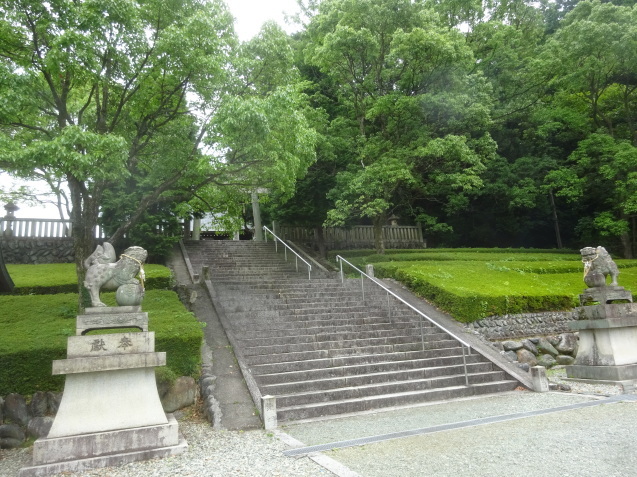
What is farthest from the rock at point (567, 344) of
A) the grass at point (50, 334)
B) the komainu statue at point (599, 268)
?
the grass at point (50, 334)

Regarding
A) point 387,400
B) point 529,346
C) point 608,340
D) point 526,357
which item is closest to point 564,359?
point 529,346

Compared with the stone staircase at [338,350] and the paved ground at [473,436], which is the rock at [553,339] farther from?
the paved ground at [473,436]

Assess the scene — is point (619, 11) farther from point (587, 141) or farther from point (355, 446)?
point (355, 446)

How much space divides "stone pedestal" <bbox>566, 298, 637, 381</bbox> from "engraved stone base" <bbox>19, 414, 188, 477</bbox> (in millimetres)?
7644

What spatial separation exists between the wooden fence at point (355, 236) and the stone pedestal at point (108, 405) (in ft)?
43.3

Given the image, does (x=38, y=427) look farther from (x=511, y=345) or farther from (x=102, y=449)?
(x=511, y=345)

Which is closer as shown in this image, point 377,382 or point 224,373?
point 224,373

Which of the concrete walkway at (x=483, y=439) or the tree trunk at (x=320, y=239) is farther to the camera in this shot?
the tree trunk at (x=320, y=239)

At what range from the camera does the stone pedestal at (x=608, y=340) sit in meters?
8.11

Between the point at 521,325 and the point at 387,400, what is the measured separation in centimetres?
559

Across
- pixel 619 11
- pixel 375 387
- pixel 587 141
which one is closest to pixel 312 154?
pixel 375 387

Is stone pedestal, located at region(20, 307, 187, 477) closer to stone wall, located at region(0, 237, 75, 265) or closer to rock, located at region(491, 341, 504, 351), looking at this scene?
rock, located at region(491, 341, 504, 351)

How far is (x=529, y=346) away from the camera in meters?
10.2

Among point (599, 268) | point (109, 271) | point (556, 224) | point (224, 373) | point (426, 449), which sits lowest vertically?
point (426, 449)
